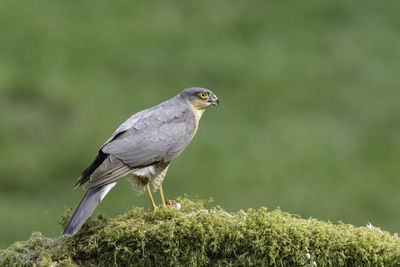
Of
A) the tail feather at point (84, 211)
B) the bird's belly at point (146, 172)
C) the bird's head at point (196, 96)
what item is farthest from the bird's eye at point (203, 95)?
the tail feather at point (84, 211)

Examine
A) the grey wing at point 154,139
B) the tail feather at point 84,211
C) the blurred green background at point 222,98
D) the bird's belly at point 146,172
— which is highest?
the blurred green background at point 222,98

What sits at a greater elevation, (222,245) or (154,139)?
(154,139)

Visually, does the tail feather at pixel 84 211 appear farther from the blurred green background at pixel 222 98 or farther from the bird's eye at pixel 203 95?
the blurred green background at pixel 222 98

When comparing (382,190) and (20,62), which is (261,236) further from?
(20,62)

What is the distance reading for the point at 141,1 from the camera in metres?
14.8

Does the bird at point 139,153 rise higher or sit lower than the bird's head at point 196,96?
lower

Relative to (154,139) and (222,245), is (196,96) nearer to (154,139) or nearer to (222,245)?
(154,139)

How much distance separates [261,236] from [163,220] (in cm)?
87

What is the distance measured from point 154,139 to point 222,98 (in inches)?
265

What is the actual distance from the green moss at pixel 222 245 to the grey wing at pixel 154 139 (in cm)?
77

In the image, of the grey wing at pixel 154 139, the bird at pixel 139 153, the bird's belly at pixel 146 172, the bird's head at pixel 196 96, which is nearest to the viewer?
the bird at pixel 139 153

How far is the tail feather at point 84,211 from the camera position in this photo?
495cm

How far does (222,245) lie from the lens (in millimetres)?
4879

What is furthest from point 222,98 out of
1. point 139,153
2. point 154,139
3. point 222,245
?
point 222,245
